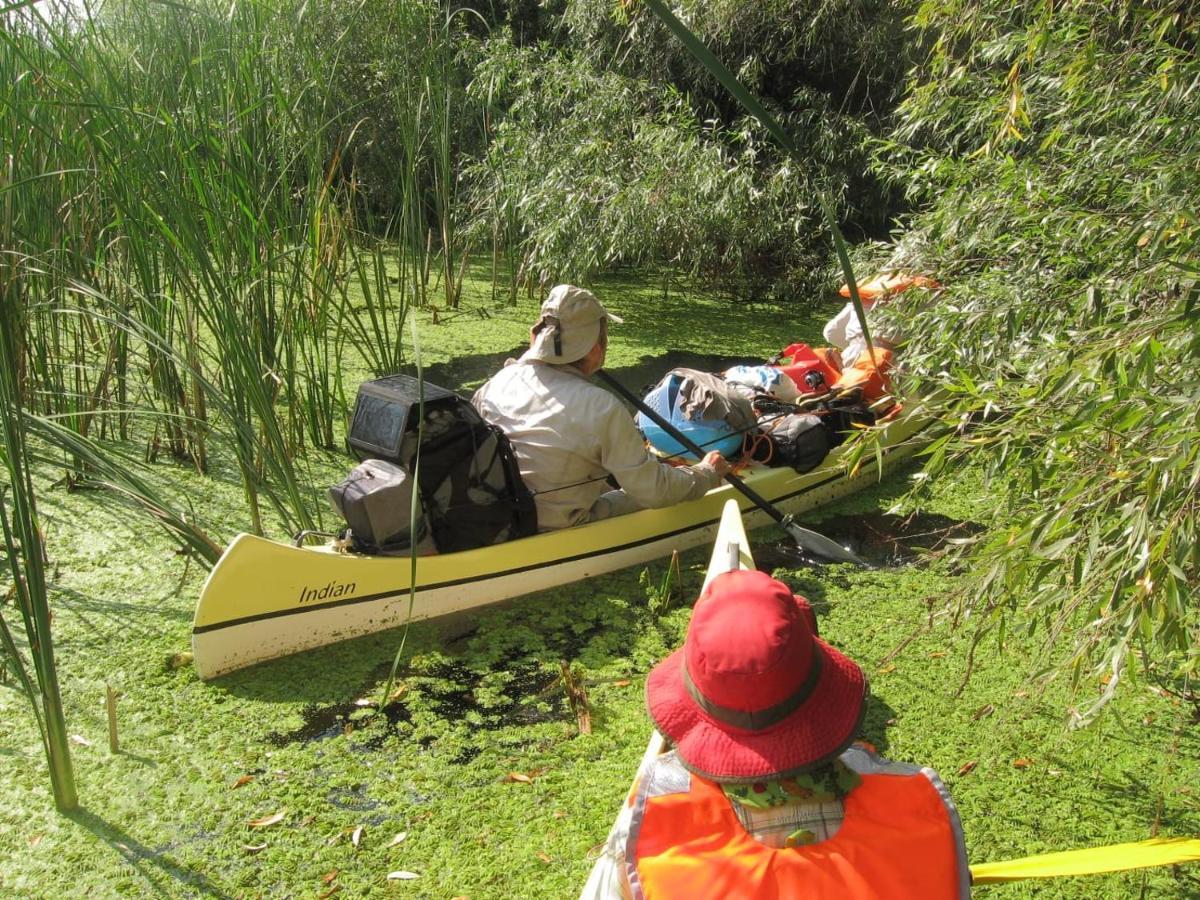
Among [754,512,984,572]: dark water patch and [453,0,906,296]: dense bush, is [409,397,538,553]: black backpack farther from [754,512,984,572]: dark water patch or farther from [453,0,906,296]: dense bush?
[453,0,906,296]: dense bush

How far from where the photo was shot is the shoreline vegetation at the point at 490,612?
183 cm

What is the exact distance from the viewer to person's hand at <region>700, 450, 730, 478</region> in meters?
3.67

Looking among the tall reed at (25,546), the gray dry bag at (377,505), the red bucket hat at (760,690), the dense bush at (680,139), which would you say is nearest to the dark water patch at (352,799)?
the tall reed at (25,546)

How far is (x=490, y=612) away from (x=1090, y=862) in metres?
2.06

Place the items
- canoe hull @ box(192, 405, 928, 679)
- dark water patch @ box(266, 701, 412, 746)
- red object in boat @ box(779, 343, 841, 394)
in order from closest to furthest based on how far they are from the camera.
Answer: dark water patch @ box(266, 701, 412, 746)
canoe hull @ box(192, 405, 928, 679)
red object in boat @ box(779, 343, 841, 394)

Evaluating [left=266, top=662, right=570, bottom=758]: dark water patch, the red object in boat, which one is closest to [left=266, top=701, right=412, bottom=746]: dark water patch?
[left=266, top=662, right=570, bottom=758]: dark water patch

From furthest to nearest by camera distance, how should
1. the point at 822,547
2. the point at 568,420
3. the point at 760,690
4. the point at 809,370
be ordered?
the point at 809,370 < the point at 822,547 < the point at 568,420 < the point at 760,690

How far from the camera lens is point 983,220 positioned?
278cm

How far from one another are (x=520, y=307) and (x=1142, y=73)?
16.8 feet

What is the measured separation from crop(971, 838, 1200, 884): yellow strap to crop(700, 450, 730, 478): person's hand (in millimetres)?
2189

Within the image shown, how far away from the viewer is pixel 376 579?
300cm

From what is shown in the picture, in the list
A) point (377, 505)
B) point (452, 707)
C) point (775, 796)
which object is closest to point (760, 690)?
point (775, 796)

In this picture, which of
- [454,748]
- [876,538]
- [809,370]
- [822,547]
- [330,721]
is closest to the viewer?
[454,748]

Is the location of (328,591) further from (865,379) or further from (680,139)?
(680,139)
